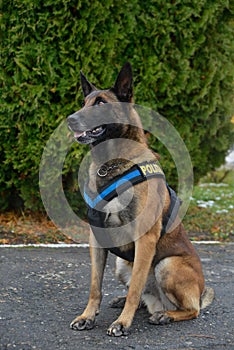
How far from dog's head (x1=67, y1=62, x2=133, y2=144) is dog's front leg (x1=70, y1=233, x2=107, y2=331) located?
783 mm

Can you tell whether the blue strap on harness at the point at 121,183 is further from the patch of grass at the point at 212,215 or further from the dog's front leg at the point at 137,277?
the patch of grass at the point at 212,215

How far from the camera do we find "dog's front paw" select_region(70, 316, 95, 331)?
3588 mm

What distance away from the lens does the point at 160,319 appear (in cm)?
372

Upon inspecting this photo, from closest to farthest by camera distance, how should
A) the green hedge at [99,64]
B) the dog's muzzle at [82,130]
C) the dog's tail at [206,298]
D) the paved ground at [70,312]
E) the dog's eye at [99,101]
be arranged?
the paved ground at [70,312], the dog's muzzle at [82,130], the dog's eye at [99,101], the dog's tail at [206,298], the green hedge at [99,64]

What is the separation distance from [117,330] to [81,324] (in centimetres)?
27

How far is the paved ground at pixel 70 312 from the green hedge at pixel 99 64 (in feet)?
5.69

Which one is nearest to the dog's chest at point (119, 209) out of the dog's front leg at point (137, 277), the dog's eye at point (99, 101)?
the dog's front leg at point (137, 277)

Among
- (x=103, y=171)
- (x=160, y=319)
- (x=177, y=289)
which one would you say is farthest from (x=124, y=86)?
(x=160, y=319)

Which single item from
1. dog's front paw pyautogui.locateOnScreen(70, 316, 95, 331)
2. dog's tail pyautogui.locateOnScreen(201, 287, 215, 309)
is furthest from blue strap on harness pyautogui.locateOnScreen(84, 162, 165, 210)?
dog's tail pyautogui.locateOnScreen(201, 287, 215, 309)

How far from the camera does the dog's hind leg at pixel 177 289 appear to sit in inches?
145

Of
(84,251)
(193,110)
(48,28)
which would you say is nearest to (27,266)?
(84,251)

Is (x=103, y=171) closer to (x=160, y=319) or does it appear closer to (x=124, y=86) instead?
(x=124, y=86)

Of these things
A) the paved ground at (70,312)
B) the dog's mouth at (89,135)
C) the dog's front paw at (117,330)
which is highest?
the dog's mouth at (89,135)

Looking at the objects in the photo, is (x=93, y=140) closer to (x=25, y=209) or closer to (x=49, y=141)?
(x=49, y=141)
